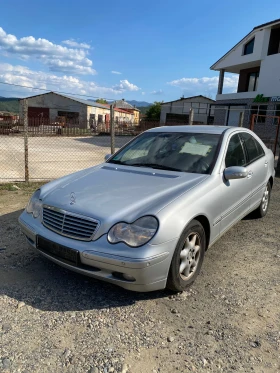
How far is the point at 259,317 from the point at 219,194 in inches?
48.8

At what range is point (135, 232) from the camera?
8.36 feet

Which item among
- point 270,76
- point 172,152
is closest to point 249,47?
point 270,76

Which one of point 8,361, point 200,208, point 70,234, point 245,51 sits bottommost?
point 8,361

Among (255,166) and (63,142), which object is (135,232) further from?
(63,142)

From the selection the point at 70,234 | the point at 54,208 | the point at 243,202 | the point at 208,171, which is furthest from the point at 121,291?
the point at 243,202

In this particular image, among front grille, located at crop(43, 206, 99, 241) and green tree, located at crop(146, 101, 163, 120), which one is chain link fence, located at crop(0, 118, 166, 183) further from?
green tree, located at crop(146, 101, 163, 120)

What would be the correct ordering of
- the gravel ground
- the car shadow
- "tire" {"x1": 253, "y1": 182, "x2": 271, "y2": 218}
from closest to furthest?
the gravel ground → the car shadow → "tire" {"x1": 253, "y1": 182, "x2": 271, "y2": 218}

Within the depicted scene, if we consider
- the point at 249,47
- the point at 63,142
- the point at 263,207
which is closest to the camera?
the point at 263,207

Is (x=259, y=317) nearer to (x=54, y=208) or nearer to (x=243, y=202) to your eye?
(x=243, y=202)

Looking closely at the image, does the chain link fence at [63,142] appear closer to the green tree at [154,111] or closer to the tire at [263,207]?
the tire at [263,207]

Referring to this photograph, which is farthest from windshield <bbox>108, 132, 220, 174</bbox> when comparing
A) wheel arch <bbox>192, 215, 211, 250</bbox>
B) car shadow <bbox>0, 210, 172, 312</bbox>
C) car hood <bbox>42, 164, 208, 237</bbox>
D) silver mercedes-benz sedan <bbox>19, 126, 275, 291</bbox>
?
car shadow <bbox>0, 210, 172, 312</bbox>

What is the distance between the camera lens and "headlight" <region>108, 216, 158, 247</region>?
253 centimetres

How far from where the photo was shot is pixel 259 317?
8.76 ft

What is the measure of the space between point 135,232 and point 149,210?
0.24m
